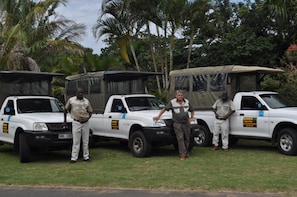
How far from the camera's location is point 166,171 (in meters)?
10.0

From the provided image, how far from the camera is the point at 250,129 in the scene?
1334 centimetres

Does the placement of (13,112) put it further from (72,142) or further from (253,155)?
(253,155)

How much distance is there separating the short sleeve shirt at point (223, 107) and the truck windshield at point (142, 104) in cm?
163

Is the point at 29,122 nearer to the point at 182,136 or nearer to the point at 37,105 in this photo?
the point at 37,105

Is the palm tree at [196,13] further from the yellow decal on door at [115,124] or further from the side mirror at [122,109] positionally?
the yellow decal on door at [115,124]

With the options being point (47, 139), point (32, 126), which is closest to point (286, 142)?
point (47, 139)

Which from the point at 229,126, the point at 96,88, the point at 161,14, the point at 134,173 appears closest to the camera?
the point at 134,173

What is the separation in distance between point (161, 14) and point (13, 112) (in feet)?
33.5

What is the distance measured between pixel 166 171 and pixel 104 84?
5616 mm

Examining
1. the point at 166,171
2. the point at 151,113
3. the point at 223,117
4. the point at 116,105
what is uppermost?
the point at 116,105

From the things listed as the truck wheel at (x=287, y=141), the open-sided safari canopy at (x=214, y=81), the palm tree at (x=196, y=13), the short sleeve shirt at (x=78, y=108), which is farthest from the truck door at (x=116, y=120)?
the palm tree at (x=196, y=13)

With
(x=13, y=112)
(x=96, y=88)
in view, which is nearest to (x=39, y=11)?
Result: (x=96, y=88)

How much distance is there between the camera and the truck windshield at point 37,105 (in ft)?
42.8

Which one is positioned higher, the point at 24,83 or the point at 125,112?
the point at 24,83
